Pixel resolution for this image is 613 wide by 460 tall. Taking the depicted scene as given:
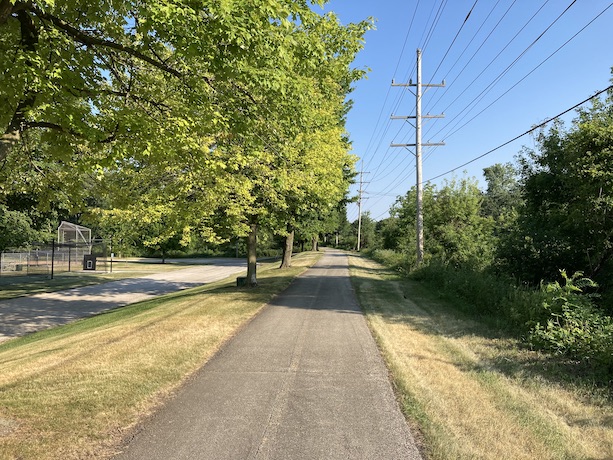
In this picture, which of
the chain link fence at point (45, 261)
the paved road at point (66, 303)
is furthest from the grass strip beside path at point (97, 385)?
the chain link fence at point (45, 261)

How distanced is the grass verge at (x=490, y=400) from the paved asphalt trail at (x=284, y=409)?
0.33 meters

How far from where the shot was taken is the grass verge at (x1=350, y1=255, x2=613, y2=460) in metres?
3.96

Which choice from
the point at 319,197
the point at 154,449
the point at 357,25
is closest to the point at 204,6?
the point at 154,449

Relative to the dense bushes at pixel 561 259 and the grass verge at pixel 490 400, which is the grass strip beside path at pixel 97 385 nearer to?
the grass verge at pixel 490 400

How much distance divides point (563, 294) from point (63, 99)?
8.58 m

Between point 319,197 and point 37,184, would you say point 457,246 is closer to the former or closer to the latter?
point 319,197

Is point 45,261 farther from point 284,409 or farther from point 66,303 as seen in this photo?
point 284,409

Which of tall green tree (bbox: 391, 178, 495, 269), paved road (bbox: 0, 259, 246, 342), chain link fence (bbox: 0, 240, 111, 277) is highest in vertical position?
tall green tree (bbox: 391, 178, 495, 269)

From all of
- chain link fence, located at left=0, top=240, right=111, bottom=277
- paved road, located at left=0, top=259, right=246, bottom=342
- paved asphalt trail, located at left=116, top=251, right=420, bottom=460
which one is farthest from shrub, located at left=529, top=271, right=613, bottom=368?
chain link fence, located at left=0, top=240, right=111, bottom=277

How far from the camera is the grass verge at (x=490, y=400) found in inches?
156

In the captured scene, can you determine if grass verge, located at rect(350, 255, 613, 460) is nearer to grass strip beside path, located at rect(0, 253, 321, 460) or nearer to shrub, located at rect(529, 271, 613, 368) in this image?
shrub, located at rect(529, 271, 613, 368)

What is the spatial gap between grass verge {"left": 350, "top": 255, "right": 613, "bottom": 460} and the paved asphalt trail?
0.33 metres

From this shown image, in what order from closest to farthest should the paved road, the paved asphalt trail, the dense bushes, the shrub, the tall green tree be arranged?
the paved asphalt trail → the shrub → the dense bushes → the paved road → the tall green tree

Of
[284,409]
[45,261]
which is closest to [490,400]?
[284,409]
